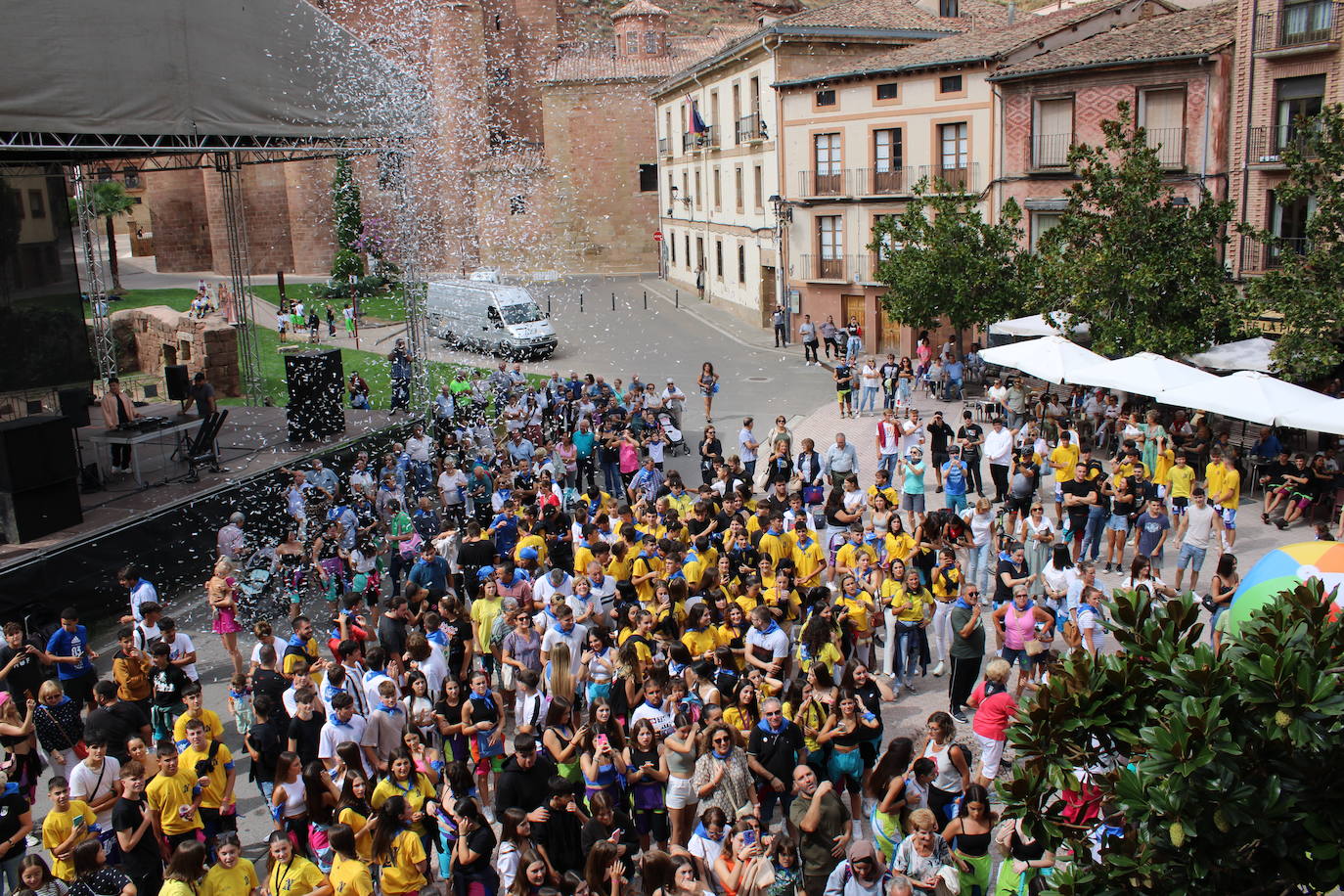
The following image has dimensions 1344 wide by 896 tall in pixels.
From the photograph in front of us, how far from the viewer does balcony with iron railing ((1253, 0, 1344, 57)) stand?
21203 mm

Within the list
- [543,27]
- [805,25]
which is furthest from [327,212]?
[805,25]

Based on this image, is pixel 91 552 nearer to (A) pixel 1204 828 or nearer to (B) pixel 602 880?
(B) pixel 602 880

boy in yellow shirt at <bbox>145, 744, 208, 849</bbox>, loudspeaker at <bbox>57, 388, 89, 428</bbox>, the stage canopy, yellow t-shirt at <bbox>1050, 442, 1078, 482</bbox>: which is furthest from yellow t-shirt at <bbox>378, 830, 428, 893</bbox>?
loudspeaker at <bbox>57, 388, 89, 428</bbox>

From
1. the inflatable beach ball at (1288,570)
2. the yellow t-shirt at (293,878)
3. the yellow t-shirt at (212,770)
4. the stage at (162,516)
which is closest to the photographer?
the yellow t-shirt at (293,878)

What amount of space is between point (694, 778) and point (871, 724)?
1.39 meters

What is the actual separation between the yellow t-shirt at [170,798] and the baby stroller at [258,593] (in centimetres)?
536

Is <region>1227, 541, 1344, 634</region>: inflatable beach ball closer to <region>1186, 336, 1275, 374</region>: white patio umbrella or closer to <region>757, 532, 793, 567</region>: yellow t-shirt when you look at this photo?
<region>757, 532, 793, 567</region>: yellow t-shirt

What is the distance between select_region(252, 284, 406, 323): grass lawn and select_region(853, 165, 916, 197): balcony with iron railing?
17.4 metres

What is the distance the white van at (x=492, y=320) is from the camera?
32.4 meters

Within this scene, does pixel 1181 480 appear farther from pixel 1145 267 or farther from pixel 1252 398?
pixel 1145 267

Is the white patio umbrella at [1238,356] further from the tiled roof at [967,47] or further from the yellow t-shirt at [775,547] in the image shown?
the tiled roof at [967,47]

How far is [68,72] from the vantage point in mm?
14805

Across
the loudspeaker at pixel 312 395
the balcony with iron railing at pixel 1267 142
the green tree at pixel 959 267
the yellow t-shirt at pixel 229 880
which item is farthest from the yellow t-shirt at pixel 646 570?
the balcony with iron railing at pixel 1267 142

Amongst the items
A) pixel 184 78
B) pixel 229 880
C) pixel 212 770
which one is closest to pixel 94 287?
pixel 184 78
